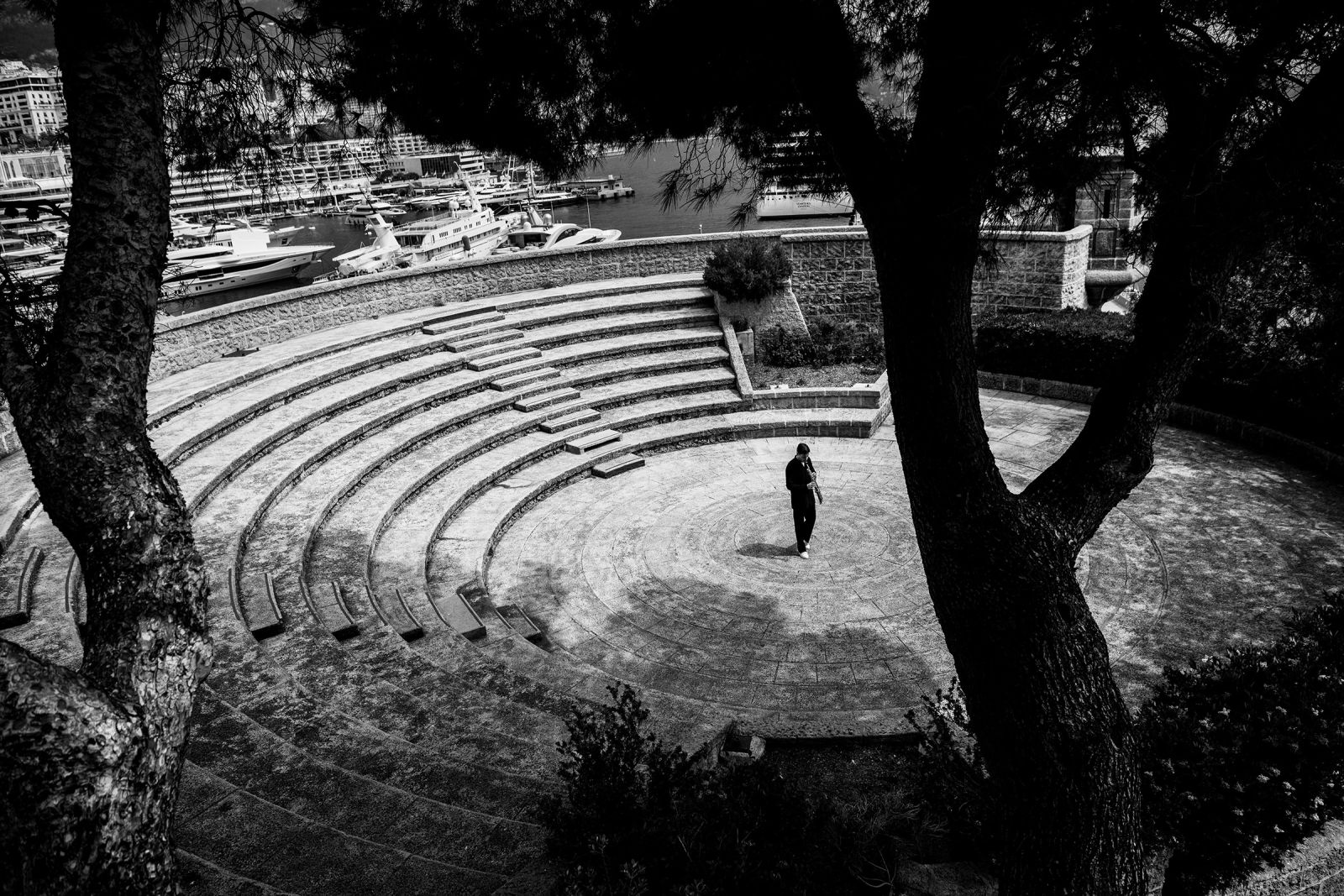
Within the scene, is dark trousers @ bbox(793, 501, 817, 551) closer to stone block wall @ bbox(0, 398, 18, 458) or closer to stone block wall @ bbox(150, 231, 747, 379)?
stone block wall @ bbox(150, 231, 747, 379)

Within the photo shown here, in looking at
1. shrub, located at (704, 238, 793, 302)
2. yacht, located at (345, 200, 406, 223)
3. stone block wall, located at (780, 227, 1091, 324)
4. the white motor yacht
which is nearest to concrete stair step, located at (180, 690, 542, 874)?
shrub, located at (704, 238, 793, 302)

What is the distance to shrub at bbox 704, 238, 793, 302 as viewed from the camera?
1745cm

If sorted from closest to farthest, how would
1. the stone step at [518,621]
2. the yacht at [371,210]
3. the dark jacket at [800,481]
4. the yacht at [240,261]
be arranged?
1. the stone step at [518,621]
2. the dark jacket at [800,481]
3. the yacht at [240,261]
4. the yacht at [371,210]

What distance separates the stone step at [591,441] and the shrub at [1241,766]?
30.4ft

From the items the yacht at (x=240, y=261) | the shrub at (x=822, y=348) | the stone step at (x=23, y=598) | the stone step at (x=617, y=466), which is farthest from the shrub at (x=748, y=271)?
the yacht at (x=240, y=261)

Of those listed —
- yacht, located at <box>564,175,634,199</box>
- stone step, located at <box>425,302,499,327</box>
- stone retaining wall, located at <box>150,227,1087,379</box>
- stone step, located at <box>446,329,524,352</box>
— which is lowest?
stone step, located at <box>446,329,524,352</box>

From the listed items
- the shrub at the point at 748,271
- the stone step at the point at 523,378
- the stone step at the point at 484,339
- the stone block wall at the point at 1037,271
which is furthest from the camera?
the stone block wall at the point at 1037,271

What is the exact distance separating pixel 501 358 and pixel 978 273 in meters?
9.69

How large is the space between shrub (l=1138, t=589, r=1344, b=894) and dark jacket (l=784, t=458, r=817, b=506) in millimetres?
4936

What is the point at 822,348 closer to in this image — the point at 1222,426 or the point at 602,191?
the point at 1222,426

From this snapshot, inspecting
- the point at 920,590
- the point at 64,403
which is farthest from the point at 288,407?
the point at 64,403

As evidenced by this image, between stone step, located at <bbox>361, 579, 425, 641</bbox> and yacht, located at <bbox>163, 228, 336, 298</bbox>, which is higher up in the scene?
yacht, located at <bbox>163, 228, 336, 298</bbox>

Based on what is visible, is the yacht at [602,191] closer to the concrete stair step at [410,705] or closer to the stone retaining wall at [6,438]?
the stone retaining wall at [6,438]

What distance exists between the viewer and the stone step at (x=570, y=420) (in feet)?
47.0
